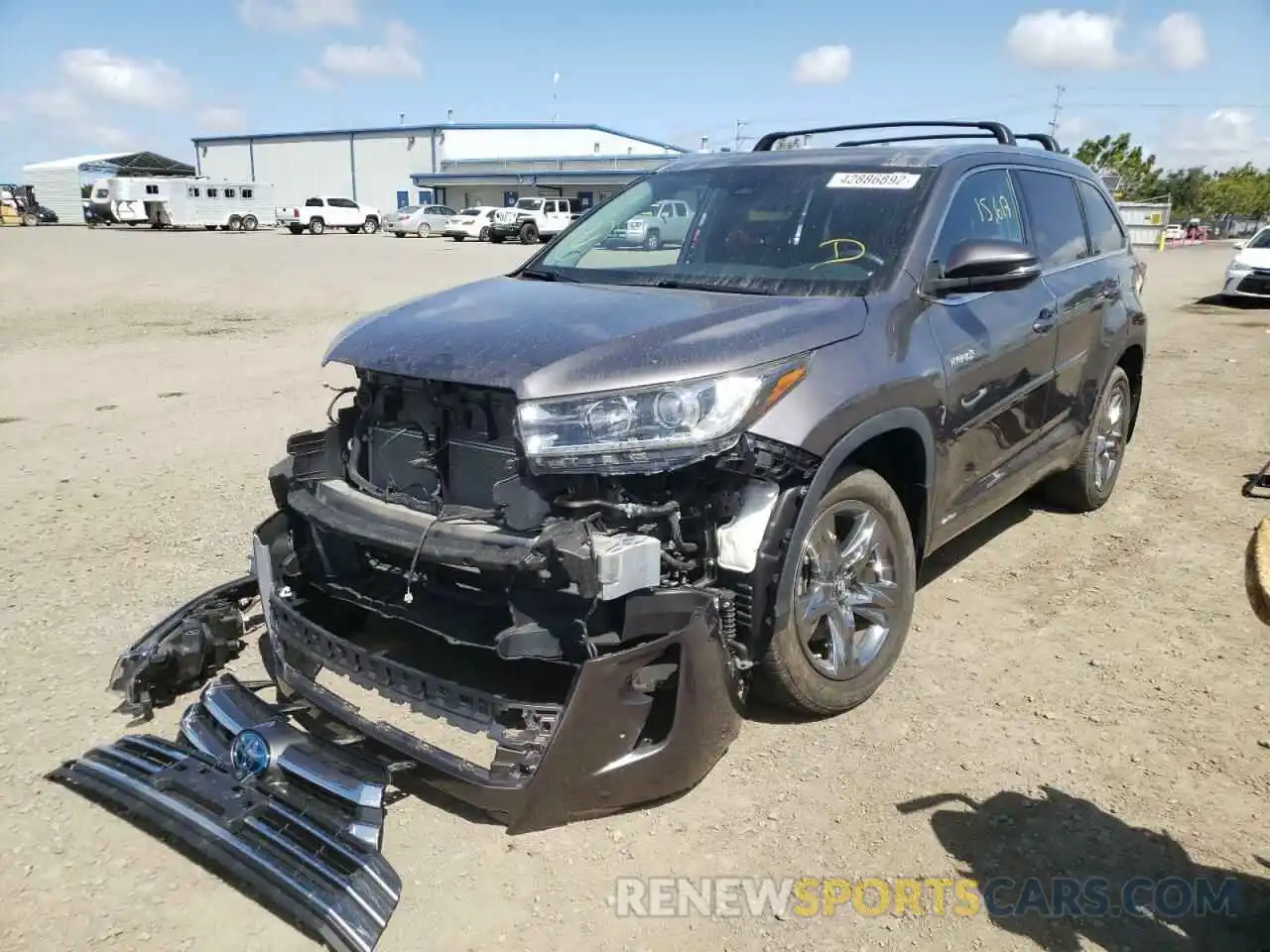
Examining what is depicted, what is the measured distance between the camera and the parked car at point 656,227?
422cm

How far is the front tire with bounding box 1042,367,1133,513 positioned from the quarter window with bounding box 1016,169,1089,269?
86 cm

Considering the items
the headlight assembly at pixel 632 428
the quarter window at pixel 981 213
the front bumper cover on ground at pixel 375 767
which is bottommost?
the front bumper cover on ground at pixel 375 767

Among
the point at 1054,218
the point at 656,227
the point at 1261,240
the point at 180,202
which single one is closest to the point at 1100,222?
the point at 1054,218

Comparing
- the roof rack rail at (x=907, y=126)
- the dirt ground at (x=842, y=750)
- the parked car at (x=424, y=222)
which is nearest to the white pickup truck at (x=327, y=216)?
the parked car at (x=424, y=222)

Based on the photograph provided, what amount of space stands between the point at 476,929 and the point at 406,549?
3.49ft

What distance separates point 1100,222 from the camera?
5.47m

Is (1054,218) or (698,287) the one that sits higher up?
(1054,218)

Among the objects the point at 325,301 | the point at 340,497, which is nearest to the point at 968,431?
the point at 340,497

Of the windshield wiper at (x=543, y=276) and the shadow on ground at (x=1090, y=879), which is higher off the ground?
the windshield wiper at (x=543, y=276)

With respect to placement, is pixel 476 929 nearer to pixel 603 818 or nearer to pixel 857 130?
pixel 603 818

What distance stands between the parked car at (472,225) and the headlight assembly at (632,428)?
37.4 meters

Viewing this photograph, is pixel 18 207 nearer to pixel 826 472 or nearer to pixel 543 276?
pixel 543 276

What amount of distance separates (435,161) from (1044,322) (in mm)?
68006

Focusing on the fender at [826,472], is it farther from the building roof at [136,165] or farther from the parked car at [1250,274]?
the building roof at [136,165]
